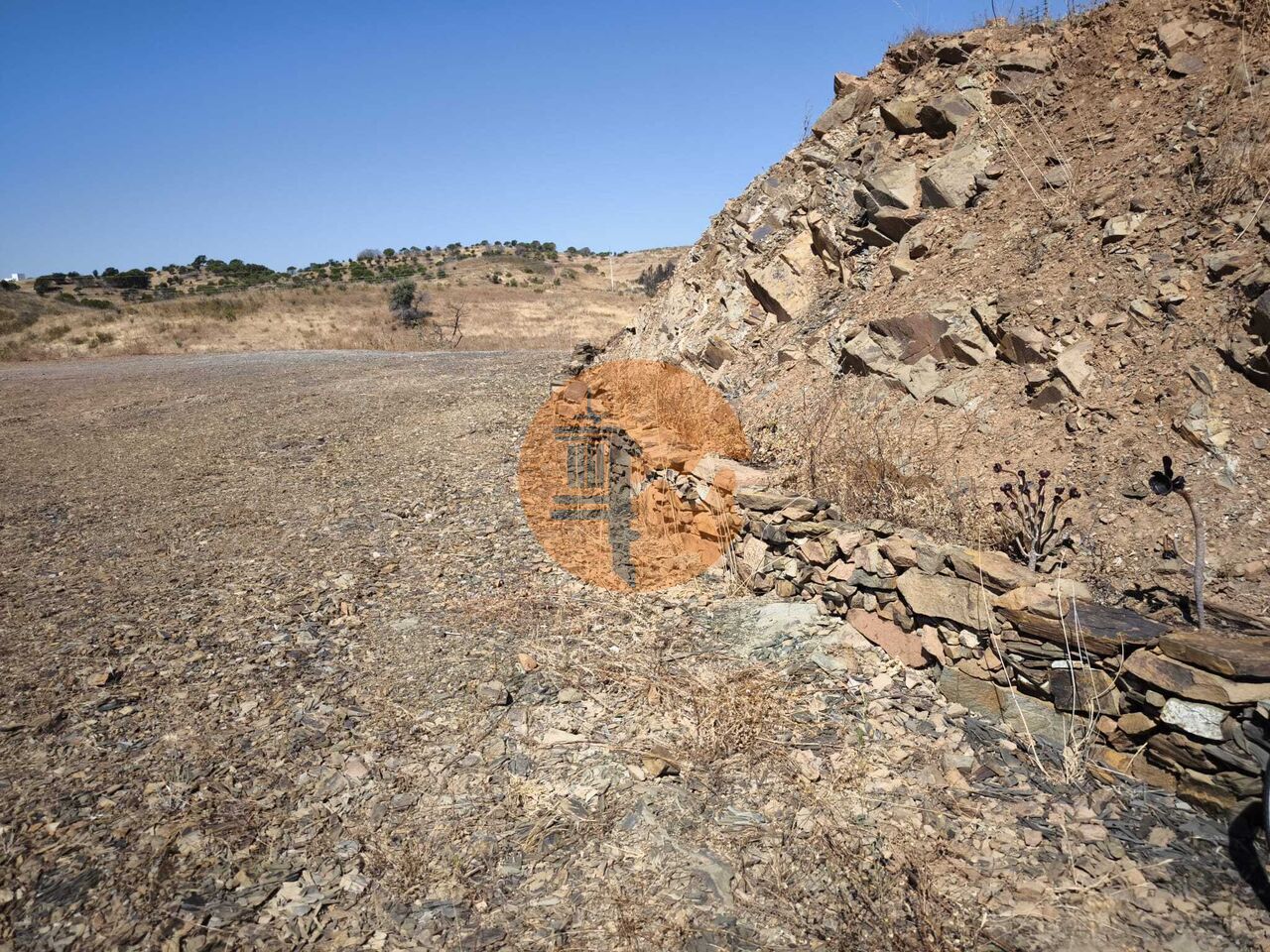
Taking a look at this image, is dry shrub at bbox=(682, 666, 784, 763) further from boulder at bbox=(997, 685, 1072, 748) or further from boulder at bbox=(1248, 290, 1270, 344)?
boulder at bbox=(1248, 290, 1270, 344)

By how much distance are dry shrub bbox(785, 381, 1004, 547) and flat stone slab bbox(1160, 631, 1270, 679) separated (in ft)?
4.23

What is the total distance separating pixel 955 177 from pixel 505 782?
6929 millimetres

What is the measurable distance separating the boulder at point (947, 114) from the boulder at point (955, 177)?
409 mm

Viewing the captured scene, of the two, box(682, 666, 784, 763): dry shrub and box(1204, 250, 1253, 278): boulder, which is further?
box(1204, 250, 1253, 278): boulder

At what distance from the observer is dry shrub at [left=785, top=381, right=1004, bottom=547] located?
4.54 meters

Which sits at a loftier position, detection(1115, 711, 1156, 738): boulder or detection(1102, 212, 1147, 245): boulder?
detection(1102, 212, 1147, 245): boulder

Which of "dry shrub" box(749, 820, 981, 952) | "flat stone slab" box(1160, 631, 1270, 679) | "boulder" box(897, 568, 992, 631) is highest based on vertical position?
"flat stone slab" box(1160, 631, 1270, 679)

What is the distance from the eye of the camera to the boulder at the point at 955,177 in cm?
711

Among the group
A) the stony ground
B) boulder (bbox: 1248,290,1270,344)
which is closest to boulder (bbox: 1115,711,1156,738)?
the stony ground

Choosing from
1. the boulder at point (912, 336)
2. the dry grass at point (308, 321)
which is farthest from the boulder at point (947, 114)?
the dry grass at point (308, 321)

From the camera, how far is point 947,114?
760 centimetres

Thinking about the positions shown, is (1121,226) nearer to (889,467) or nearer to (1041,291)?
(1041,291)

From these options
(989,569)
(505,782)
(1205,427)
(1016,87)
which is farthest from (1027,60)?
(505,782)

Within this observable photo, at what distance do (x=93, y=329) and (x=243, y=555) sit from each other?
22.7 m
